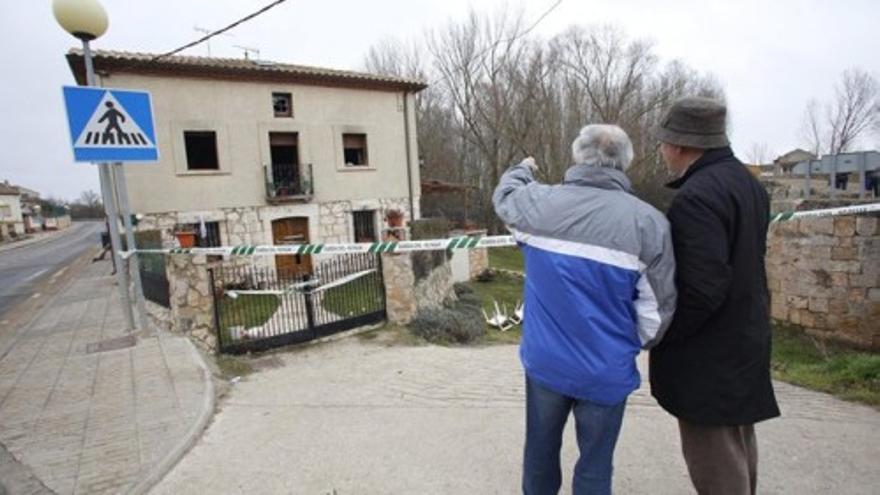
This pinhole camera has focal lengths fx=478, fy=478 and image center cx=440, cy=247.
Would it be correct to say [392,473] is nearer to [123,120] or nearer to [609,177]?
[609,177]

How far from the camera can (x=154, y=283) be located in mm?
7125

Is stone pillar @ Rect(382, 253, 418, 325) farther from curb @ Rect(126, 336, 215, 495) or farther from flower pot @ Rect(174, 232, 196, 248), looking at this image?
flower pot @ Rect(174, 232, 196, 248)

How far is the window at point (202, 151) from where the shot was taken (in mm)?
14094

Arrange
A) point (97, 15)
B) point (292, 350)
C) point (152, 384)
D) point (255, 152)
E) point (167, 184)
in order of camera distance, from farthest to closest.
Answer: point (255, 152) → point (167, 184) → point (292, 350) → point (97, 15) → point (152, 384)

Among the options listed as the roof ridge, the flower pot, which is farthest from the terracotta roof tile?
the flower pot

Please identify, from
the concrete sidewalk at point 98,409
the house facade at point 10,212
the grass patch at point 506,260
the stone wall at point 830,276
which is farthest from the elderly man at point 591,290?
the house facade at point 10,212

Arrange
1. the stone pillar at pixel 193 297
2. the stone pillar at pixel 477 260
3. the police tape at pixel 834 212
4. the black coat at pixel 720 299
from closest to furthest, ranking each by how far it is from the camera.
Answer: the black coat at pixel 720 299
the stone pillar at pixel 193 297
the police tape at pixel 834 212
the stone pillar at pixel 477 260

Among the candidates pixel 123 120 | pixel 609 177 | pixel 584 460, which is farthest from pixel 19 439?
pixel 609 177

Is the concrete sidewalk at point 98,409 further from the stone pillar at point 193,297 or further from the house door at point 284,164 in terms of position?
the house door at point 284,164

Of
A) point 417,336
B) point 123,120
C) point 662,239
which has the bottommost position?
point 417,336

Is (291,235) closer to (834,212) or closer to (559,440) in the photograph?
(834,212)

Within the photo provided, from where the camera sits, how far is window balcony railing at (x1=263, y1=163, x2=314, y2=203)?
14891 millimetres

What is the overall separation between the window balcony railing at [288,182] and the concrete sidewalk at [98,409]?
9049 millimetres

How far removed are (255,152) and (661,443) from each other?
1435 centimetres
